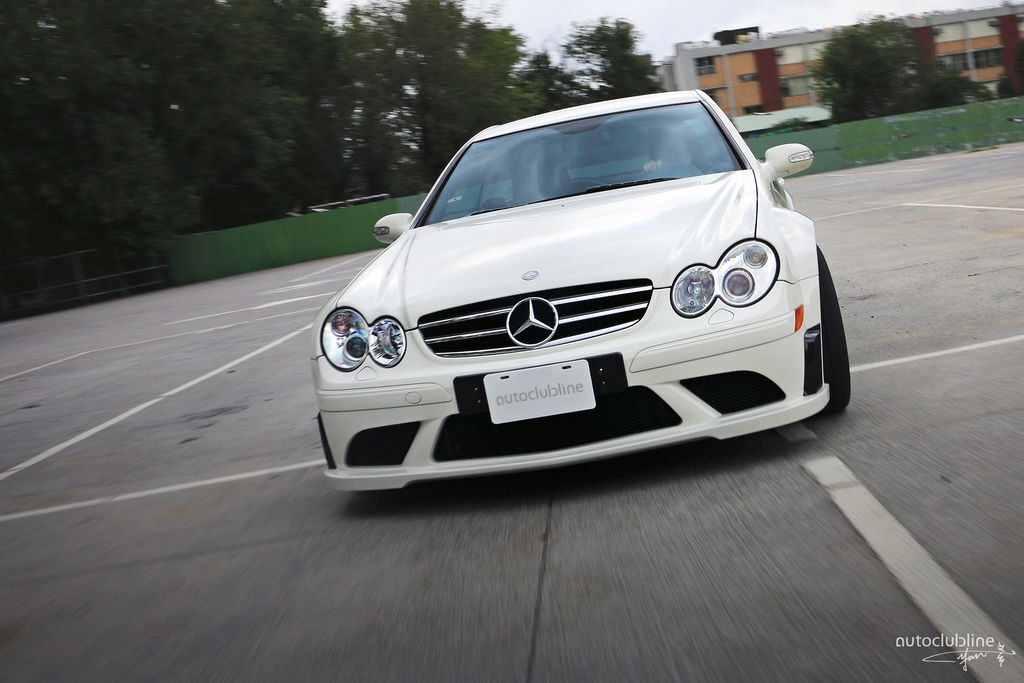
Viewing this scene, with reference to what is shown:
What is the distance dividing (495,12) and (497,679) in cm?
4808

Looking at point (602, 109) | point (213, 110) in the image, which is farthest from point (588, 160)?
point (213, 110)

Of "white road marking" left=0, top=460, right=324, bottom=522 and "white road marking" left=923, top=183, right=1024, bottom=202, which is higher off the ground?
"white road marking" left=0, top=460, right=324, bottom=522

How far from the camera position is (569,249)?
387 cm

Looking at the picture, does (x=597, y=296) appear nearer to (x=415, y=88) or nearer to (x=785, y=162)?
(x=785, y=162)

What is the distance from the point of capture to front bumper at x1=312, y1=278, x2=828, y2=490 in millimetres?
3555

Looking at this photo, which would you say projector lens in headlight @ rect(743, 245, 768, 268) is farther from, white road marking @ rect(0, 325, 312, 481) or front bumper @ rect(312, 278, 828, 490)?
white road marking @ rect(0, 325, 312, 481)

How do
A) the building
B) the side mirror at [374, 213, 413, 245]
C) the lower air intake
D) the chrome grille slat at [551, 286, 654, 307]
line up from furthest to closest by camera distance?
the building
the side mirror at [374, 213, 413, 245]
the lower air intake
the chrome grille slat at [551, 286, 654, 307]

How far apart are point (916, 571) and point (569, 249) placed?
65.9 inches

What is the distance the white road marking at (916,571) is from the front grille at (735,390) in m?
0.28

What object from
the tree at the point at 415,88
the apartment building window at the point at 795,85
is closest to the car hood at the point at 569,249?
the tree at the point at 415,88

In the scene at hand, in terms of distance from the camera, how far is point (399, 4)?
148 feet

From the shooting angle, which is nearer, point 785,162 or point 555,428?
point 555,428

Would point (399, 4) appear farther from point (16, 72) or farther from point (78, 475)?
point (78, 475)

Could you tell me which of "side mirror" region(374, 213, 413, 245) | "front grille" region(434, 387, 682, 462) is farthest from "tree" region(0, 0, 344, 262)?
"front grille" region(434, 387, 682, 462)
